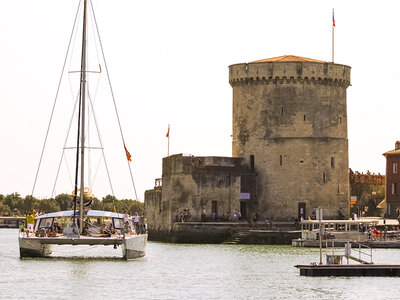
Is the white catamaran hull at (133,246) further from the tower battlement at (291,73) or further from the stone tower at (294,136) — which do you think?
the tower battlement at (291,73)

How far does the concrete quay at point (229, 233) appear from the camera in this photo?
75375 mm

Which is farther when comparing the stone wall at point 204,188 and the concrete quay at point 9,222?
the concrete quay at point 9,222

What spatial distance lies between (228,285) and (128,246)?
10068 mm

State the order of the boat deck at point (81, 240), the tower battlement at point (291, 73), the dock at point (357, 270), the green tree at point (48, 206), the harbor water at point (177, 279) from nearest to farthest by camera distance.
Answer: the harbor water at point (177, 279), the dock at point (357, 270), the boat deck at point (81, 240), the tower battlement at point (291, 73), the green tree at point (48, 206)

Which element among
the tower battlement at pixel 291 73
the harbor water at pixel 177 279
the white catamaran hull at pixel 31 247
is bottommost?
the harbor water at pixel 177 279

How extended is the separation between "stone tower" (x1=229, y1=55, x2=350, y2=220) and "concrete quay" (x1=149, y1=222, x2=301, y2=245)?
13.6 ft

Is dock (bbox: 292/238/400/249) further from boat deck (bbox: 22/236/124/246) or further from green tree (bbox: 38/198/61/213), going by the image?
green tree (bbox: 38/198/61/213)

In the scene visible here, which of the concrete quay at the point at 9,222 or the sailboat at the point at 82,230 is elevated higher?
the concrete quay at the point at 9,222

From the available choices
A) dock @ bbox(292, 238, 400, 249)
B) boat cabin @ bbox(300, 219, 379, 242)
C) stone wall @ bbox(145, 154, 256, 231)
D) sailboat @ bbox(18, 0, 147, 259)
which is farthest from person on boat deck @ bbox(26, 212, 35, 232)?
stone wall @ bbox(145, 154, 256, 231)

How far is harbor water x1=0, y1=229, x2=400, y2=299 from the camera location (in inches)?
1651

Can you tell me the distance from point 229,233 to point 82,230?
81.2 ft

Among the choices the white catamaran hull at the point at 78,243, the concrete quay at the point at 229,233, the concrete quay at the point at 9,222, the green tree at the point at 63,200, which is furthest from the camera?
the green tree at the point at 63,200

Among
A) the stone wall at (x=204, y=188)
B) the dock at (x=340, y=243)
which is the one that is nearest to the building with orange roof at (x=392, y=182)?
the stone wall at (x=204, y=188)

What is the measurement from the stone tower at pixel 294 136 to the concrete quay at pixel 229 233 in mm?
4138
